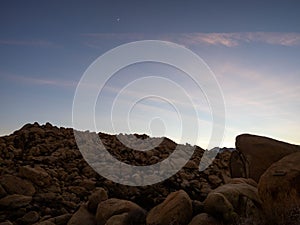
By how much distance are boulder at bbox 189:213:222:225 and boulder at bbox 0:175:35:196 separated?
25.6 ft

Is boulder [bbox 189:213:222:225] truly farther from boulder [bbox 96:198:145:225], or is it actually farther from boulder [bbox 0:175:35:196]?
boulder [bbox 0:175:35:196]

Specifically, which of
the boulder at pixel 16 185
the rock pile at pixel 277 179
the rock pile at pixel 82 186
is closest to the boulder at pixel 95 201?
the rock pile at pixel 82 186

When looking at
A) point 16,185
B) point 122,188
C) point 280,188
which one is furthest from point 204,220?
point 16,185

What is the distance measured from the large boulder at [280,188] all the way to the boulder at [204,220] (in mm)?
1192

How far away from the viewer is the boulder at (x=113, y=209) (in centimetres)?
1004

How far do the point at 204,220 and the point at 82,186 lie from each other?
309 inches

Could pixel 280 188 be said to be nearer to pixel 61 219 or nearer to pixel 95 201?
pixel 95 201

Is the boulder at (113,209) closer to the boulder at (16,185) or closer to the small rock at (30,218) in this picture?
the small rock at (30,218)

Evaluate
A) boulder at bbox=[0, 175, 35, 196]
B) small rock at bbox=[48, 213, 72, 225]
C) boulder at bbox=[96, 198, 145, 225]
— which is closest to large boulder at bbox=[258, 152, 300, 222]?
boulder at bbox=[96, 198, 145, 225]

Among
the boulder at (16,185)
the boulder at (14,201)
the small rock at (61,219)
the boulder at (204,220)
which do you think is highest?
the boulder at (16,185)

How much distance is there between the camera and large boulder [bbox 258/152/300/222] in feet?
24.9

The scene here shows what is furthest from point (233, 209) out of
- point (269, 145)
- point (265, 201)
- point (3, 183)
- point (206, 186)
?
A: point (3, 183)

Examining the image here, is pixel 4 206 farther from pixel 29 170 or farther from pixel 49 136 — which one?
pixel 49 136

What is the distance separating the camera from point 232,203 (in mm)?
8797
